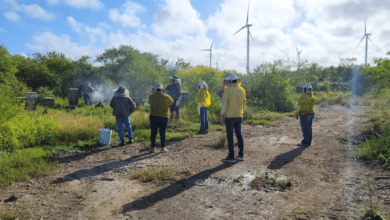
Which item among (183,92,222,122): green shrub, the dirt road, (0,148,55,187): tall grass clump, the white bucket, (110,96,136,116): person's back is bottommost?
the dirt road

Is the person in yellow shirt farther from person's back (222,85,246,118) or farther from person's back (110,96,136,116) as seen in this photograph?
person's back (222,85,246,118)

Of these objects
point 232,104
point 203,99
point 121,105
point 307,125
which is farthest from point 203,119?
point 232,104

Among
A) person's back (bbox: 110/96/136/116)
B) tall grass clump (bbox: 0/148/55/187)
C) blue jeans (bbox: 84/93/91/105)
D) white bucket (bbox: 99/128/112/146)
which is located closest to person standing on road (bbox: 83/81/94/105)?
blue jeans (bbox: 84/93/91/105)

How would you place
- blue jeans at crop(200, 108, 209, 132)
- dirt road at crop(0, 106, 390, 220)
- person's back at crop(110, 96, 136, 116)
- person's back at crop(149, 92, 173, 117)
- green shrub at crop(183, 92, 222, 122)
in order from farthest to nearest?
green shrub at crop(183, 92, 222, 122), blue jeans at crop(200, 108, 209, 132), person's back at crop(110, 96, 136, 116), person's back at crop(149, 92, 173, 117), dirt road at crop(0, 106, 390, 220)

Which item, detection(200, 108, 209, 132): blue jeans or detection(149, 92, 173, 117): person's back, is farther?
detection(200, 108, 209, 132): blue jeans

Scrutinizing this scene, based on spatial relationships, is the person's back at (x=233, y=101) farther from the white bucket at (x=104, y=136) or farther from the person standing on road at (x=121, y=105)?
the white bucket at (x=104, y=136)

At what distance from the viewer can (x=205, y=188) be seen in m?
5.26

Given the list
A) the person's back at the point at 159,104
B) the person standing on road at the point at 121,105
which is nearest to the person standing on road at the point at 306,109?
the person's back at the point at 159,104

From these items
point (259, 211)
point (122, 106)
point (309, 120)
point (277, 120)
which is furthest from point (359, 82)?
point (259, 211)

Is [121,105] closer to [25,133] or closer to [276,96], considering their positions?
[25,133]

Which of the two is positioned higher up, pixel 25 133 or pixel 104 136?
pixel 25 133

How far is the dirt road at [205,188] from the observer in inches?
169

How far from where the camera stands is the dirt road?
4289 mm

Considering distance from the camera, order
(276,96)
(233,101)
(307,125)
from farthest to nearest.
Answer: (276,96)
(307,125)
(233,101)
